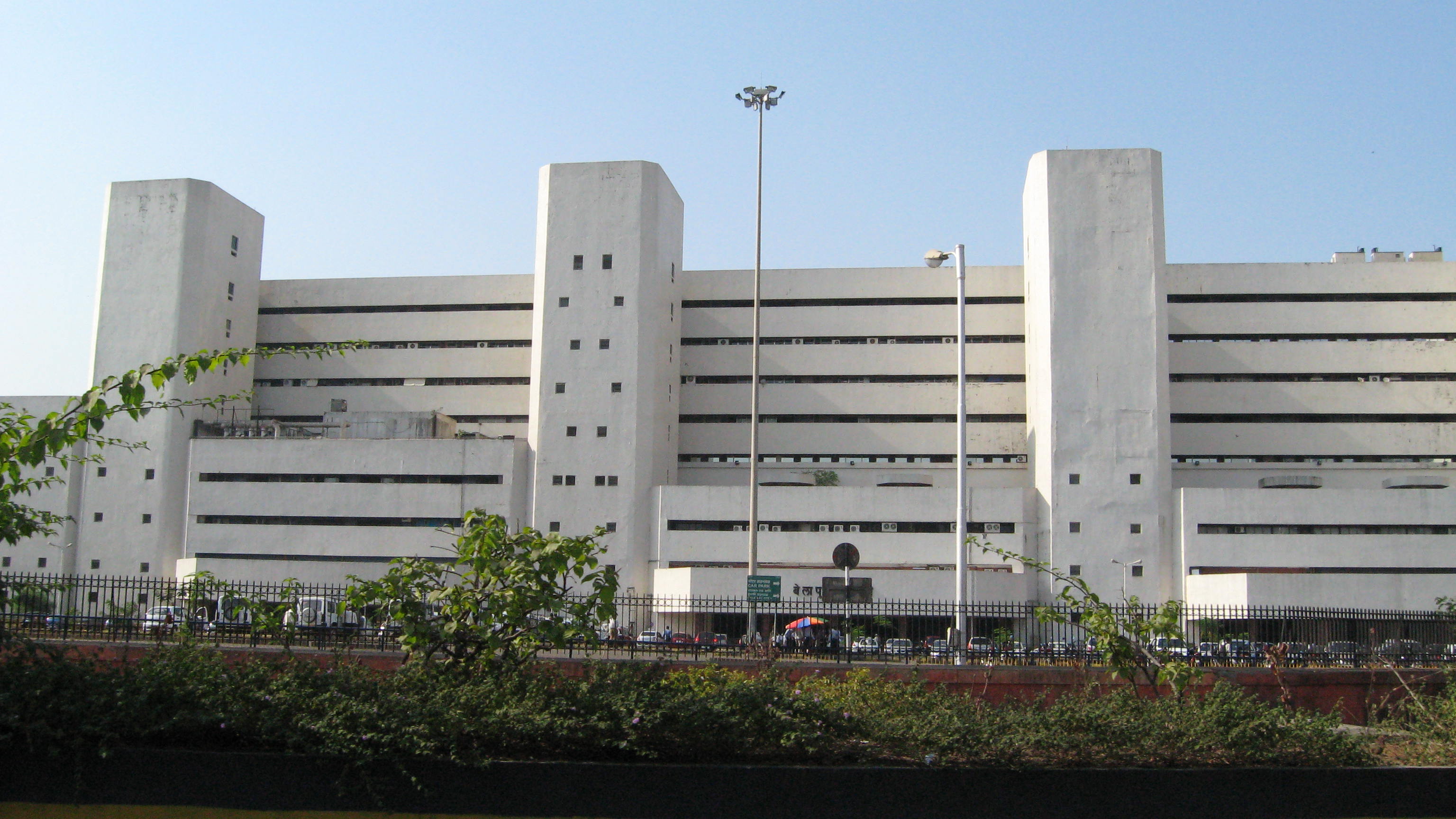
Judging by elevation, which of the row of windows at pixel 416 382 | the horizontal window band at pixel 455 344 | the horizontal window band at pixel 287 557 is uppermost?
the horizontal window band at pixel 455 344

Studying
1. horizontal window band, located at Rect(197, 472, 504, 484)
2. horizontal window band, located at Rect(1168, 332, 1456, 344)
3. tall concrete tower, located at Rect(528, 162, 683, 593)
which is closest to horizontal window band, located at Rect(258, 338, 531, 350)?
tall concrete tower, located at Rect(528, 162, 683, 593)

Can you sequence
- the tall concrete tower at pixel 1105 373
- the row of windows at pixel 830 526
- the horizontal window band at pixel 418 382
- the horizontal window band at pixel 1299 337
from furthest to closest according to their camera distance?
the horizontal window band at pixel 418 382
the horizontal window band at pixel 1299 337
the row of windows at pixel 830 526
the tall concrete tower at pixel 1105 373

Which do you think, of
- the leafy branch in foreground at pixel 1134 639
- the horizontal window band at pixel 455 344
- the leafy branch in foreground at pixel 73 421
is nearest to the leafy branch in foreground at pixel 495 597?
the leafy branch in foreground at pixel 73 421

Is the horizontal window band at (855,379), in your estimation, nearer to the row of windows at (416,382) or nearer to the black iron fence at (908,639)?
the row of windows at (416,382)

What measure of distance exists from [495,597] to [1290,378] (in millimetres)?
55087

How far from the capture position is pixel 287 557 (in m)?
56.1

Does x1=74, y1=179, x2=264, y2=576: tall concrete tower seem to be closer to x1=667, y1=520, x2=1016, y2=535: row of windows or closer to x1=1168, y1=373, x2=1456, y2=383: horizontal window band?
x1=667, y1=520, x2=1016, y2=535: row of windows

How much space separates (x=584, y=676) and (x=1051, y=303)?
43604 mm

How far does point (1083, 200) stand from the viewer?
53438 millimetres

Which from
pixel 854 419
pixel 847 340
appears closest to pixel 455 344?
pixel 847 340

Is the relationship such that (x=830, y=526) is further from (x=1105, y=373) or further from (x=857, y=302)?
(x=1105, y=373)

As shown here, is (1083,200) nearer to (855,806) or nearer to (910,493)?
(910,493)

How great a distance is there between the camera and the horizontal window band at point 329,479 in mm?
56188

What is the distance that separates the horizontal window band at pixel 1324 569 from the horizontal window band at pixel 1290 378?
33.6 feet
